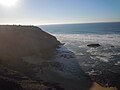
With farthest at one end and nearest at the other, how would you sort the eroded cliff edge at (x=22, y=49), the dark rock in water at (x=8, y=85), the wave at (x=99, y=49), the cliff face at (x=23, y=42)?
the wave at (x=99, y=49) → the cliff face at (x=23, y=42) → the eroded cliff edge at (x=22, y=49) → the dark rock in water at (x=8, y=85)

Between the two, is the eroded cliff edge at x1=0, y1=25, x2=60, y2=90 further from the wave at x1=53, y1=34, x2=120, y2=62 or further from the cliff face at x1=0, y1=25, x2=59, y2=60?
the wave at x1=53, y1=34, x2=120, y2=62

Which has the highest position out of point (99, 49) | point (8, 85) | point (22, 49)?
point (8, 85)

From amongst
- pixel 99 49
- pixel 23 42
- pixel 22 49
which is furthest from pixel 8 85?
pixel 99 49

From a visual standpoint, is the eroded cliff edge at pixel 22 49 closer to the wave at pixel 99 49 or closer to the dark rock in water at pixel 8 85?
the dark rock in water at pixel 8 85

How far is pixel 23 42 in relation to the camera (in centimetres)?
5403

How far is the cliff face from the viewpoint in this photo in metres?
45.9

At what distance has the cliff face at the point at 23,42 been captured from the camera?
1807 inches

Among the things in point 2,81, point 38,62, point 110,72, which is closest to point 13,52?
point 38,62

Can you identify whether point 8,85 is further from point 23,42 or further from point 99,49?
point 99,49

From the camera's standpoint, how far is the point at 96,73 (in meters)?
34.2

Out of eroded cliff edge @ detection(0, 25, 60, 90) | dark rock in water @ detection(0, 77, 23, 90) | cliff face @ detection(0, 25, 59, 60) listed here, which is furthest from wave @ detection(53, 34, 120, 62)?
dark rock in water @ detection(0, 77, 23, 90)

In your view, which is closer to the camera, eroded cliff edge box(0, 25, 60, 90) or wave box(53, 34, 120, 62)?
eroded cliff edge box(0, 25, 60, 90)

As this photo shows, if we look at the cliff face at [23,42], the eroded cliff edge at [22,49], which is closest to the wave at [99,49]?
the eroded cliff edge at [22,49]

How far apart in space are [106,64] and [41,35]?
3019cm
